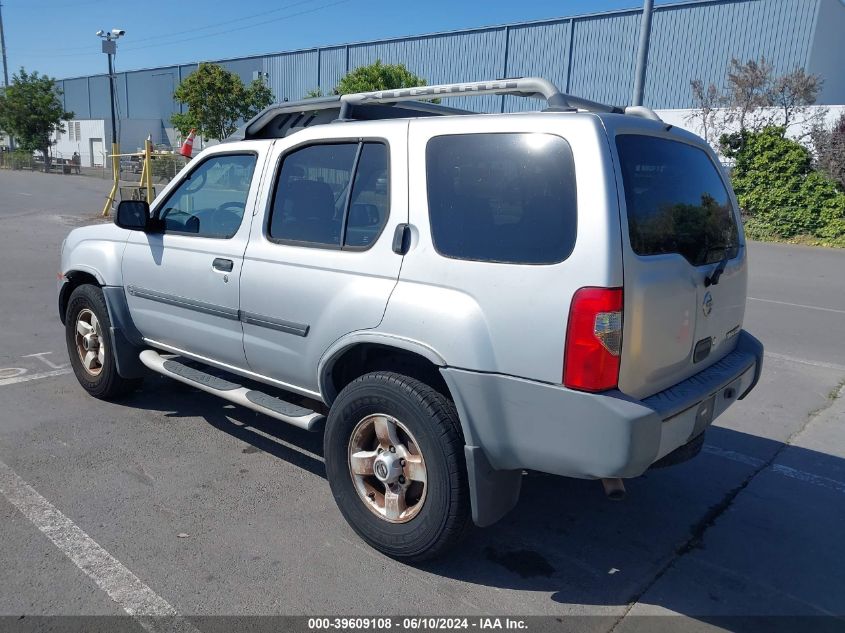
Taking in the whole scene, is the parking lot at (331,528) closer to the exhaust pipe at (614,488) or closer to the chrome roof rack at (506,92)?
the exhaust pipe at (614,488)

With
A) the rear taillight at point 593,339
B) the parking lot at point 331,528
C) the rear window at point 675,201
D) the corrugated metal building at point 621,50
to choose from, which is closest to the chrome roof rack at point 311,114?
the rear window at point 675,201

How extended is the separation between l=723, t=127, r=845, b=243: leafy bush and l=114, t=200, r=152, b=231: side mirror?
61.3ft

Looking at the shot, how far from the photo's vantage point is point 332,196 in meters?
3.68

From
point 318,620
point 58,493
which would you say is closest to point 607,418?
point 318,620

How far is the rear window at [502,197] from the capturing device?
9.11ft

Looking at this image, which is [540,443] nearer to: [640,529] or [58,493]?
[640,529]

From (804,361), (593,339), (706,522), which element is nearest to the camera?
(593,339)

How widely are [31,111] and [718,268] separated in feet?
166

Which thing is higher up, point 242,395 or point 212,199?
point 212,199

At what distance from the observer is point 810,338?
8148 millimetres

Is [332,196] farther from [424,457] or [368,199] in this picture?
[424,457]

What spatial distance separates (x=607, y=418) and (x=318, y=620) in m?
1.45

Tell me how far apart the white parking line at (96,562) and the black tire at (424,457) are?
93 cm

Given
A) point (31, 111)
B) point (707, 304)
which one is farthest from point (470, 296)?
point (31, 111)
